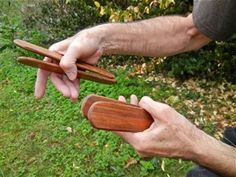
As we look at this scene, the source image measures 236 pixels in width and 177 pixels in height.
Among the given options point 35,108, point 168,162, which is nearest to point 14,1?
point 35,108

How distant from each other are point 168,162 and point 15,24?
2803mm

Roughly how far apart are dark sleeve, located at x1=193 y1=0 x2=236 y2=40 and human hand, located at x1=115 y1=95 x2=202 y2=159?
0.59 metres

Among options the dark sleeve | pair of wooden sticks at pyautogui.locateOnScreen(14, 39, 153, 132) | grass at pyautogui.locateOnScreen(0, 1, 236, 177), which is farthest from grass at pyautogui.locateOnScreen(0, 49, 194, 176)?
pair of wooden sticks at pyautogui.locateOnScreen(14, 39, 153, 132)

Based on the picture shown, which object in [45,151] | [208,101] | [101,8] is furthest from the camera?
[101,8]

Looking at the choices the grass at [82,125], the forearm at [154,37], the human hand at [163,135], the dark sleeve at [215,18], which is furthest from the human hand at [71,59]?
the grass at [82,125]

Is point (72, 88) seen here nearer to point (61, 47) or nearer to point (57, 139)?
point (61, 47)

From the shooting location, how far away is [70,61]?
1583mm

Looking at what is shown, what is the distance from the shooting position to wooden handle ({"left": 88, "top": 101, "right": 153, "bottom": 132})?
4.31 feet

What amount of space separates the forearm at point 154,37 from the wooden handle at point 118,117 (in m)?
0.51

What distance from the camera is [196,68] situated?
13.4 ft

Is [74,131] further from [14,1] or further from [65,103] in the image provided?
[14,1]

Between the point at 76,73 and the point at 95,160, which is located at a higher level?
the point at 76,73

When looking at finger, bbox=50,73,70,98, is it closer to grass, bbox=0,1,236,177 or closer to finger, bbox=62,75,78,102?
finger, bbox=62,75,78,102

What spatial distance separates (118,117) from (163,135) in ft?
0.58
